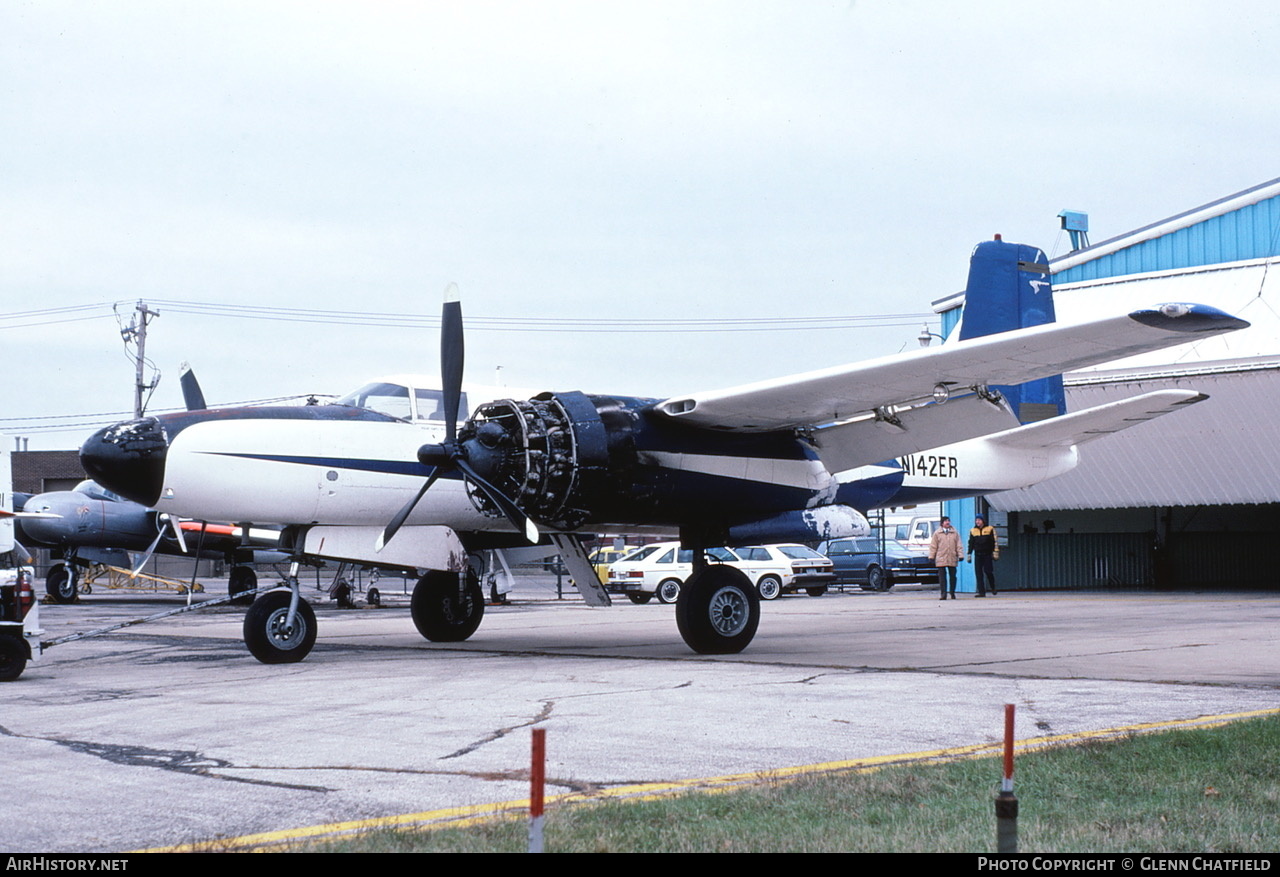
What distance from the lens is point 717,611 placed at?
13.9 metres

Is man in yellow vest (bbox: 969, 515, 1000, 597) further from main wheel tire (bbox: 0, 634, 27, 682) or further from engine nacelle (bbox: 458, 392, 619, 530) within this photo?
main wheel tire (bbox: 0, 634, 27, 682)

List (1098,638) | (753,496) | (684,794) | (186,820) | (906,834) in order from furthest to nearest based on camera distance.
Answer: (1098,638) < (753,496) < (684,794) < (186,820) < (906,834)

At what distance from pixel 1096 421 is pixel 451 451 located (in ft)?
31.7

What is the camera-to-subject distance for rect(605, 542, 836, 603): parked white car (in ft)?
103

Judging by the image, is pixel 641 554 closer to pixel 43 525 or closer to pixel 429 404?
pixel 43 525

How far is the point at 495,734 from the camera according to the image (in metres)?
8.17

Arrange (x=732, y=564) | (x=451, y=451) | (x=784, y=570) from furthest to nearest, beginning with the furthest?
(x=784, y=570)
(x=732, y=564)
(x=451, y=451)

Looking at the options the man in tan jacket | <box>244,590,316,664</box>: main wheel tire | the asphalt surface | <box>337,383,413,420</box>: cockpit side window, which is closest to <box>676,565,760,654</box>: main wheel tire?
the asphalt surface

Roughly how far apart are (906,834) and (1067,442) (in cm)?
1508

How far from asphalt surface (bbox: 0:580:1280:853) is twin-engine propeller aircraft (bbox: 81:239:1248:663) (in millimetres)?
1307

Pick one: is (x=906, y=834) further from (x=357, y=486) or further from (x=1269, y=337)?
(x=1269, y=337)

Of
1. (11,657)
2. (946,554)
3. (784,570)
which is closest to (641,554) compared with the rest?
(784,570)

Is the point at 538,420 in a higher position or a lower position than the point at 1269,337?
lower
